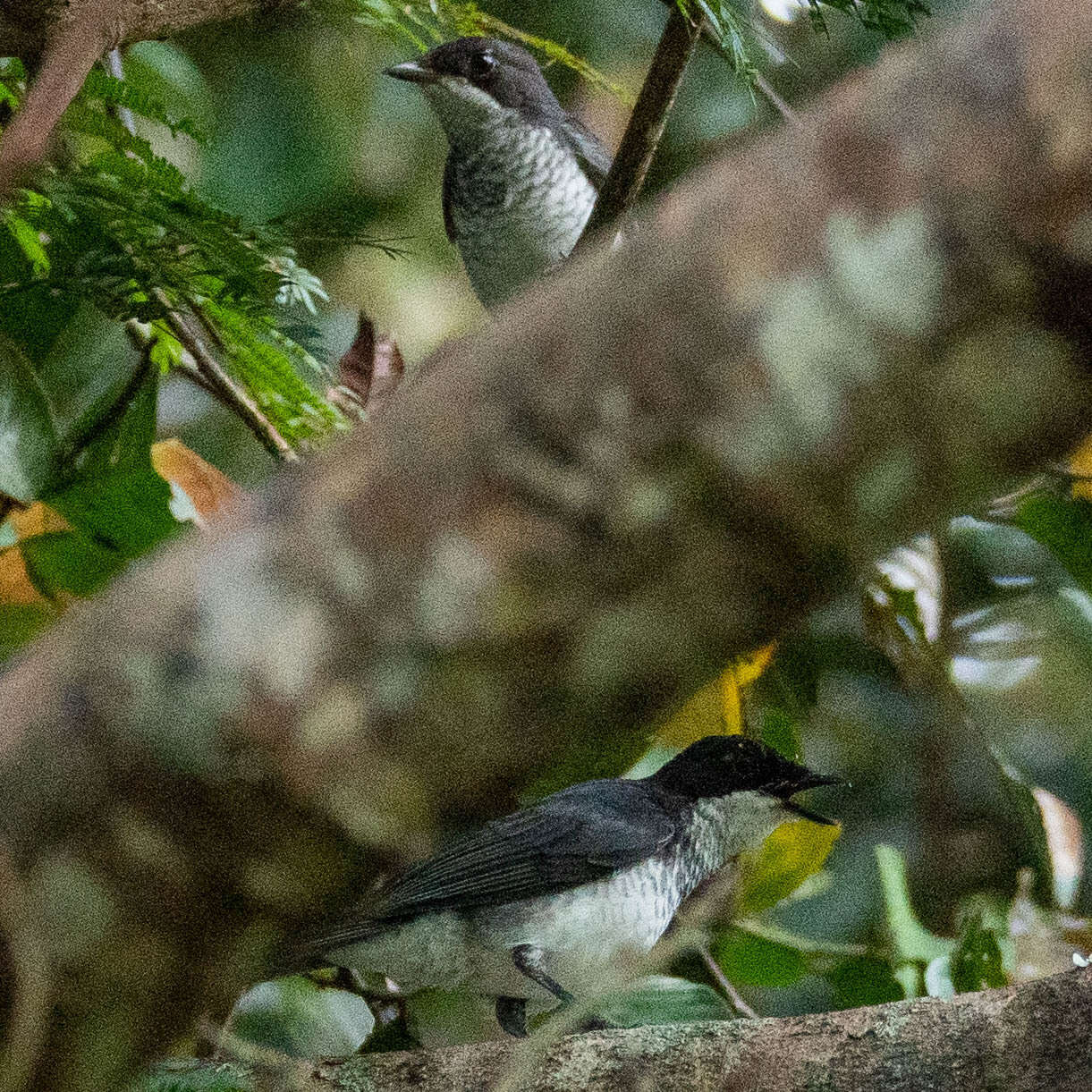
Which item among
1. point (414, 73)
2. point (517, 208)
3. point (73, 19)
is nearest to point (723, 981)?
point (73, 19)

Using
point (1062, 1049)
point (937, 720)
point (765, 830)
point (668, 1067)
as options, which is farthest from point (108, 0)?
point (937, 720)

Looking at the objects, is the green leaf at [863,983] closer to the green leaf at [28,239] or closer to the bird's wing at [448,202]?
the green leaf at [28,239]

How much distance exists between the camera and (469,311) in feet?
16.1

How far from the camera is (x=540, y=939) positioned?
230 centimetres

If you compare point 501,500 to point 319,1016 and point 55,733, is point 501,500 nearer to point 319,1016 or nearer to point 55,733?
point 55,733

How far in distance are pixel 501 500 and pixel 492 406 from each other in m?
0.07

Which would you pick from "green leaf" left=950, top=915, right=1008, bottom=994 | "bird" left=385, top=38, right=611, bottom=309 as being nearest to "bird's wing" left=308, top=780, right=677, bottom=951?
"green leaf" left=950, top=915, right=1008, bottom=994

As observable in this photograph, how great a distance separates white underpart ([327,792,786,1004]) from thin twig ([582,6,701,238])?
1064 millimetres

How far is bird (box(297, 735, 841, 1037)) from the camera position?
2.24 metres

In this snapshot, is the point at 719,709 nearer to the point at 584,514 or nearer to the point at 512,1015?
the point at 512,1015

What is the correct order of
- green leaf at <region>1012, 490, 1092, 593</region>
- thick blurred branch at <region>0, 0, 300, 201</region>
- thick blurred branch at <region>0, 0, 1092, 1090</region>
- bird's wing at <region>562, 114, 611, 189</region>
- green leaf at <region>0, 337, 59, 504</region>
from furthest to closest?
1. bird's wing at <region>562, 114, 611, 189</region>
2. green leaf at <region>1012, 490, 1092, 593</region>
3. green leaf at <region>0, 337, 59, 504</region>
4. thick blurred branch at <region>0, 0, 300, 201</region>
5. thick blurred branch at <region>0, 0, 1092, 1090</region>

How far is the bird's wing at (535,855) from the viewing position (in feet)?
7.41

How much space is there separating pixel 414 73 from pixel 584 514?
259cm

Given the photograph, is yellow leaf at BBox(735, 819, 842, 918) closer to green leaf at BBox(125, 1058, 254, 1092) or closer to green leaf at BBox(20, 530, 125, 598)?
green leaf at BBox(125, 1058, 254, 1092)
